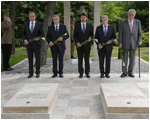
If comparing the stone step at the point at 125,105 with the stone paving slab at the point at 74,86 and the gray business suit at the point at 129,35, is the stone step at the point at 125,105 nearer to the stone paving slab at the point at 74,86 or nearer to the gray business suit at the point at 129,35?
the stone paving slab at the point at 74,86

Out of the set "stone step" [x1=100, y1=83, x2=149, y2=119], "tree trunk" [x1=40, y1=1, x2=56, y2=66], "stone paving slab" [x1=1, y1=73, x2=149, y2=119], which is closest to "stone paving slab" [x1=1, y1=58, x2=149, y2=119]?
"stone paving slab" [x1=1, y1=73, x2=149, y2=119]

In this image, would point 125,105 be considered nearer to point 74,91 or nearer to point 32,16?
point 74,91

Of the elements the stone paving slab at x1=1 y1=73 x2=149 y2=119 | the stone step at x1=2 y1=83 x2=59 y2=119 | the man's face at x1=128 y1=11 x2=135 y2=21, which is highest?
the man's face at x1=128 y1=11 x2=135 y2=21

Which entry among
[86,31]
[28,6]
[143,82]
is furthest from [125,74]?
[28,6]

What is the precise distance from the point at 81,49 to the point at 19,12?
54.1ft

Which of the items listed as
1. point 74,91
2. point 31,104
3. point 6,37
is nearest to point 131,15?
point 74,91

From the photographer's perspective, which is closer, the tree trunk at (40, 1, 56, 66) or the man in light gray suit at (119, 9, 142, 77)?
the man in light gray suit at (119, 9, 142, 77)

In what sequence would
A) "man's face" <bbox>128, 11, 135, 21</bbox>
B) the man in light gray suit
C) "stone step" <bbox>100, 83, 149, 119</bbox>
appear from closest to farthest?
"stone step" <bbox>100, 83, 149, 119</bbox>, "man's face" <bbox>128, 11, 135, 21</bbox>, the man in light gray suit

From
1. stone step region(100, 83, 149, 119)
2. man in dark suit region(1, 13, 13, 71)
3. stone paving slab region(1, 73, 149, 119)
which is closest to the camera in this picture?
stone step region(100, 83, 149, 119)

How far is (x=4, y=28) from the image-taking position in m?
8.88

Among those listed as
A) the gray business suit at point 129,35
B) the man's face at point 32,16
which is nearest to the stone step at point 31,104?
Answer: the man's face at point 32,16

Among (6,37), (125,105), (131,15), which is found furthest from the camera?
(6,37)

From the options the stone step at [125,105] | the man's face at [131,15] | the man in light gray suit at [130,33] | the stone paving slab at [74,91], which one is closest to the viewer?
the stone step at [125,105]

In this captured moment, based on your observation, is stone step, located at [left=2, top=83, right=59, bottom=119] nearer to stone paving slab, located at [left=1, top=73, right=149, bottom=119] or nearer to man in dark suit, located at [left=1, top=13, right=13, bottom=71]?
stone paving slab, located at [left=1, top=73, right=149, bottom=119]
